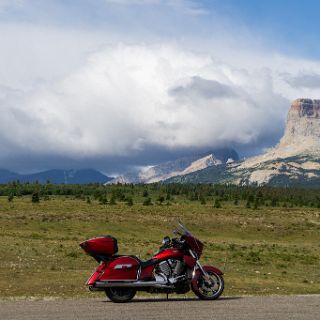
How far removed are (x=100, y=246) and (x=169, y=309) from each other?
111 inches

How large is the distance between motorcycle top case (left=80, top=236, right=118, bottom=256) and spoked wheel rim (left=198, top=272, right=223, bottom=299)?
9.12 feet

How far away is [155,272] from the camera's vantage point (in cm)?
1823

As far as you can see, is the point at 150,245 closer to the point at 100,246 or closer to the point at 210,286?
the point at 210,286

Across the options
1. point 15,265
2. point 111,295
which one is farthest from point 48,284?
point 111,295

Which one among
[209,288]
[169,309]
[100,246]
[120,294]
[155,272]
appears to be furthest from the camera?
[209,288]

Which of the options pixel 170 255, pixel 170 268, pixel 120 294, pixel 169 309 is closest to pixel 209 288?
pixel 170 268

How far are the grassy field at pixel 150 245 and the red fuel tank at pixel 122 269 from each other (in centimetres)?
472

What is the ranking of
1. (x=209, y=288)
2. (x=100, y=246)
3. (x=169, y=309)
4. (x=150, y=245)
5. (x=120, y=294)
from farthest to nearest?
(x=150, y=245) < (x=209, y=288) < (x=120, y=294) < (x=100, y=246) < (x=169, y=309)

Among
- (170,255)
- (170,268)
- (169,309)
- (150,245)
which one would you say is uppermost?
(170,255)

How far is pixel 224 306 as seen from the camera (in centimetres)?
1661

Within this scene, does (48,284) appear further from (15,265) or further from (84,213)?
(84,213)

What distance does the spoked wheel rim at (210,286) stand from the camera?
60.2 ft

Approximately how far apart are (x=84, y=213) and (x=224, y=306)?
8400 cm

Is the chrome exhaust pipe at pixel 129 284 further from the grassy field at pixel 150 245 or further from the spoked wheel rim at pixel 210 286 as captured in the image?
the grassy field at pixel 150 245
